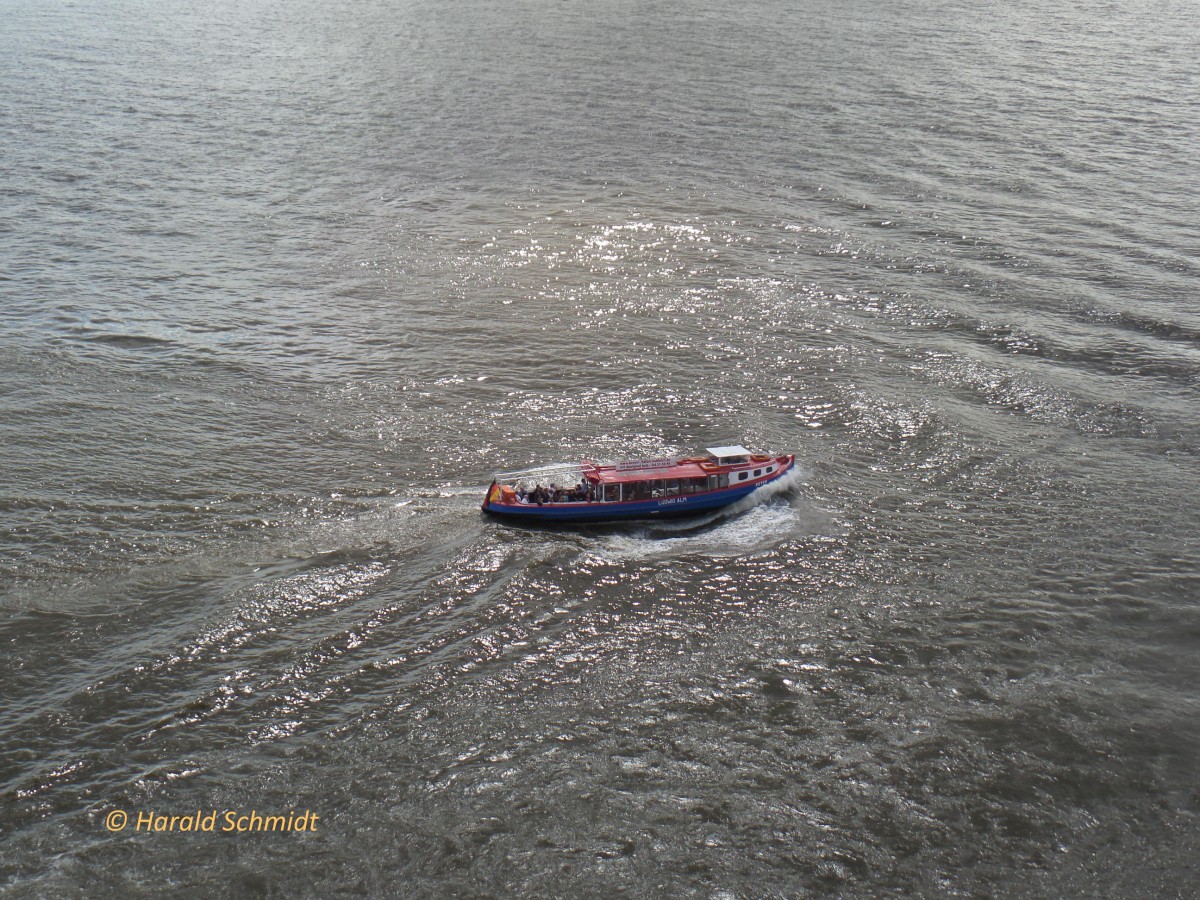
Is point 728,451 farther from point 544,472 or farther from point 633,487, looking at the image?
point 544,472

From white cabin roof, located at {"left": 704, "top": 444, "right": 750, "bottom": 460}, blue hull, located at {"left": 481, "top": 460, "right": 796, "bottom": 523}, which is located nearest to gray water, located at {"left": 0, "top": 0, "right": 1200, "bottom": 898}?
blue hull, located at {"left": 481, "top": 460, "right": 796, "bottom": 523}

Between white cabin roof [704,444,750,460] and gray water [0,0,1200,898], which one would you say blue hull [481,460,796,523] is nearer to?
gray water [0,0,1200,898]

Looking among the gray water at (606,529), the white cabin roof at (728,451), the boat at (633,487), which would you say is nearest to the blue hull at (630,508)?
the boat at (633,487)

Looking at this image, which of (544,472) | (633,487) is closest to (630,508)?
(633,487)

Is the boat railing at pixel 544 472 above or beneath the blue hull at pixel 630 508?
above

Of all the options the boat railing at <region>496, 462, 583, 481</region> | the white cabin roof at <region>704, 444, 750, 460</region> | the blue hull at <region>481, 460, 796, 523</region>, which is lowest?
the blue hull at <region>481, 460, 796, 523</region>

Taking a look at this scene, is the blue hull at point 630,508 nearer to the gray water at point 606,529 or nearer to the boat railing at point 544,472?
the gray water at point 606,529

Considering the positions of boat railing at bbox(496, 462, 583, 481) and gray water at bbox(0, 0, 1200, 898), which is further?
boat railing at bbox(496, 462, 583, 481)
